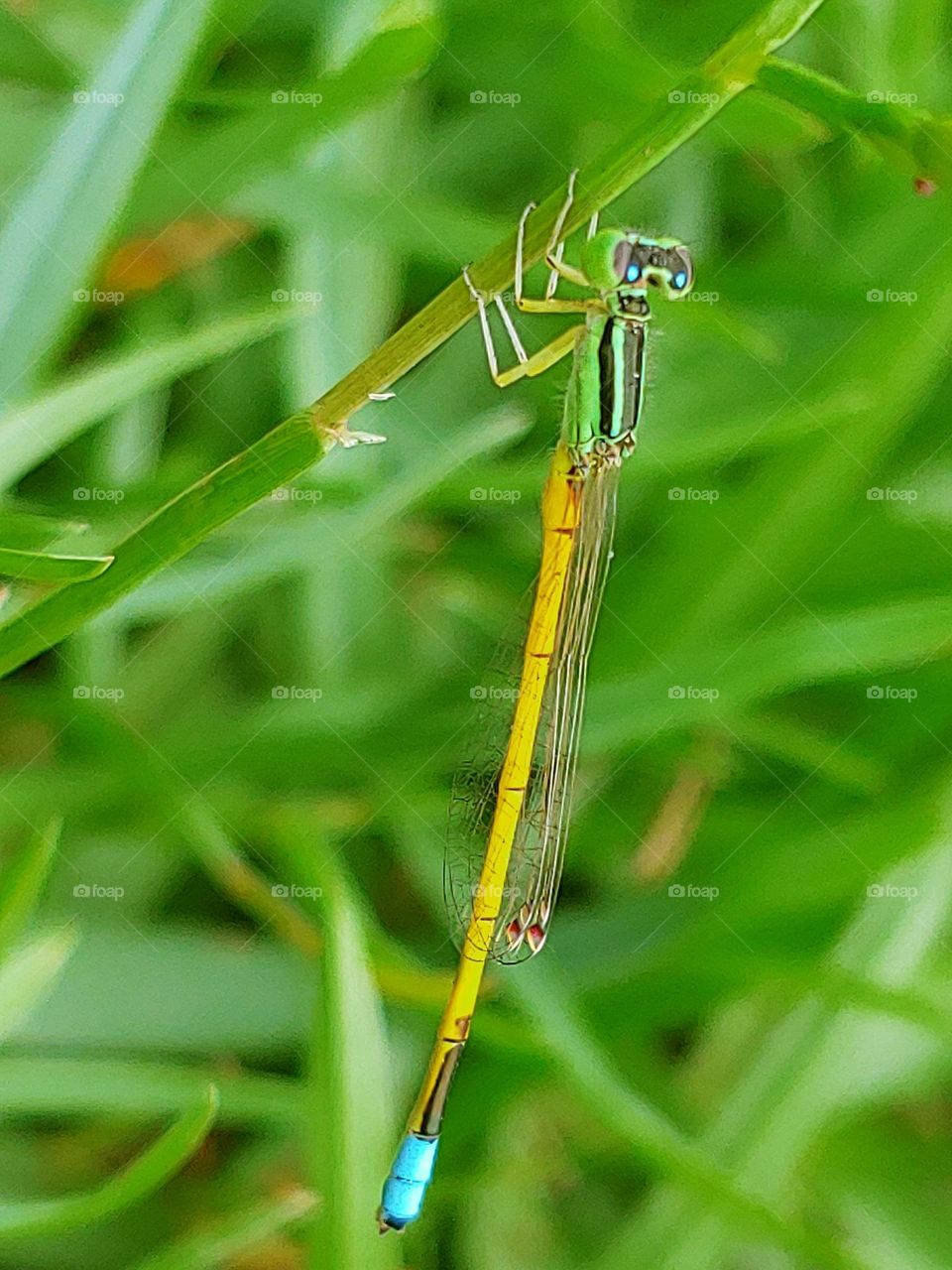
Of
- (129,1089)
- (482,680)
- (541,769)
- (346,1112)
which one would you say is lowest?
Result: (346,1112)

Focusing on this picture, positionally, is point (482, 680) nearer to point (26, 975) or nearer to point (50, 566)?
point (26, 975)

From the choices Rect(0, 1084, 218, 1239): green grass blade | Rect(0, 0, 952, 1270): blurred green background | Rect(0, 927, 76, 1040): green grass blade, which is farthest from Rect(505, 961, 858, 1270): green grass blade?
Rect(0, 927, 76, 1040): green grass blade

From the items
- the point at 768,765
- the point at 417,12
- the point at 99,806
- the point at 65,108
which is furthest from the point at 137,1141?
the point at 417,12

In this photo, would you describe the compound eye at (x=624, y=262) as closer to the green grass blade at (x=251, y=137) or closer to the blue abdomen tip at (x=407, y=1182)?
the green grass blade at (x=251, y=137)

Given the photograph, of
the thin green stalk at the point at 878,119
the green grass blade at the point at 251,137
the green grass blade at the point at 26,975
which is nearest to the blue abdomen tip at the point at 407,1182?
the green grass blade at the point at 26,975

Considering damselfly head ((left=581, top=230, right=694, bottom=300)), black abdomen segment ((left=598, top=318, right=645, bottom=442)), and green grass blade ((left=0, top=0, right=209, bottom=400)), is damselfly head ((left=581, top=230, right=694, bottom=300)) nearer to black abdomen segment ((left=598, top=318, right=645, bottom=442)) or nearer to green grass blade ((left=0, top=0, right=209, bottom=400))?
black abdomen segment ((left=598, top=318, right=645, bottom=442))

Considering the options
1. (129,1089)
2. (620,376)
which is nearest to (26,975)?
(129,1089)
